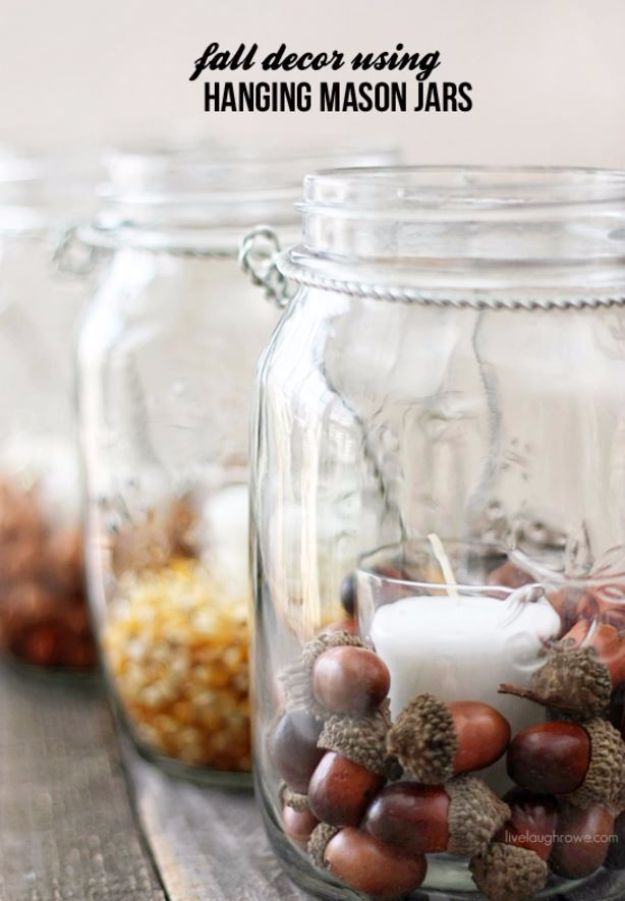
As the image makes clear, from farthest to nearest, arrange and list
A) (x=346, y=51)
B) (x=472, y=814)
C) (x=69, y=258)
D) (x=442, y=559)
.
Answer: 1. (x=346, y=51)
2. (x=69, y=258)
3. (x=442, y=559)
4. (x=472, y=814)

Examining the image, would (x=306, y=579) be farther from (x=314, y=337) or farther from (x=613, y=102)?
(x=613, y=102)

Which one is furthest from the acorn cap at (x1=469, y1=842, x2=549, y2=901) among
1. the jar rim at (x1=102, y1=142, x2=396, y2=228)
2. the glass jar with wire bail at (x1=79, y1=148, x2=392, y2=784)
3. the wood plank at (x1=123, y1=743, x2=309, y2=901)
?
the jar rim at (x1=102, y1=142, x2=396, y2=228)

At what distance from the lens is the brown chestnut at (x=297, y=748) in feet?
2.01

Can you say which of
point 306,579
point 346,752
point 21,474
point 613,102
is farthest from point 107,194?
point 613,102

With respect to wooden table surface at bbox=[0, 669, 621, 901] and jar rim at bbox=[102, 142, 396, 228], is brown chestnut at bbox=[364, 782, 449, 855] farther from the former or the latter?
jar rim at bbox=[102, 142, 396, 228]

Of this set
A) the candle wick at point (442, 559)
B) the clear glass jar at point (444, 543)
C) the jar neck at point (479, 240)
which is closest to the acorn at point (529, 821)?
the clear glass jar at point (444, 543)

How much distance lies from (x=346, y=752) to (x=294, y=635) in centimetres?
9

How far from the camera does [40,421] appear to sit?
1.01 meters

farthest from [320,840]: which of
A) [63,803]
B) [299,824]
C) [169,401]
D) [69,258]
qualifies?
[69,258]

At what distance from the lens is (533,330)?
620 millimetres

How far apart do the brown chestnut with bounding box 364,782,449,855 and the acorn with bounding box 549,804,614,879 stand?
54mm

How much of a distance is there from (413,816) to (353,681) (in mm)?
65

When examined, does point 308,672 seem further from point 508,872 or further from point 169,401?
point 169,401

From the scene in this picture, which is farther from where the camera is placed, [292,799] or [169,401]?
[169,401]
